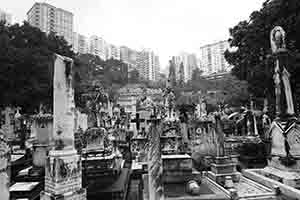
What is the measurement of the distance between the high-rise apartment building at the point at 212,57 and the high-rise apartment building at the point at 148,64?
87.6ft

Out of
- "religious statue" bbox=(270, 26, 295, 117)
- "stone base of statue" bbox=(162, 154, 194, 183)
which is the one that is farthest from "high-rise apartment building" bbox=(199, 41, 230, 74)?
"stone base of statue" bbox=(162, 154, 194, 183)

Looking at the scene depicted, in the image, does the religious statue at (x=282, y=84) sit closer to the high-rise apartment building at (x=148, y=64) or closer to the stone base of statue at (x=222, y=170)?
the stone base of statue at (x=222, y=170)

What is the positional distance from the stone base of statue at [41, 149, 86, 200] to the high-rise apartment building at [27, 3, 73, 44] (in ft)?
250

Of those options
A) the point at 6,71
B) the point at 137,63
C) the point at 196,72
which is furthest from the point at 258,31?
the point at 137,63

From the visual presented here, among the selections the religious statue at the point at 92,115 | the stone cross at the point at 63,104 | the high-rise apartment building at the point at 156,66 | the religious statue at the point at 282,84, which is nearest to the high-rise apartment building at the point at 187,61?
the high-rise apartment building at the point at 156,66

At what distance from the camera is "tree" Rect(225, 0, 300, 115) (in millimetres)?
11070

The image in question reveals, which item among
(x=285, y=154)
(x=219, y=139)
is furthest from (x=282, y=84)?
(x=219, y=139)

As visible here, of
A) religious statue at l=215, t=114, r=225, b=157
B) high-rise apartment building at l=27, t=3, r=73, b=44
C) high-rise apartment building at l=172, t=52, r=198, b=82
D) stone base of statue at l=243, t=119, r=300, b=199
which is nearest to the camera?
stone base of statue at l=243, t=119, r=300, b=199

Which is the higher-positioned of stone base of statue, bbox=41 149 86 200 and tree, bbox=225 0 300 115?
tree, bbox=225 0 300 115

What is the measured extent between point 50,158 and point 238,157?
1047 centimetres

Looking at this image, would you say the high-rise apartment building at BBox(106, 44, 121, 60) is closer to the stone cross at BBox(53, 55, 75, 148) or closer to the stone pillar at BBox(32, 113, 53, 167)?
the stone pillar at BBox(32, 113, 53, 167)

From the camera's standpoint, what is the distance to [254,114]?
733 inches

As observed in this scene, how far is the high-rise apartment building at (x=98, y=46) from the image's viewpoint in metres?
99.2

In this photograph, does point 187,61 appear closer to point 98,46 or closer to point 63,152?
point 98,46
